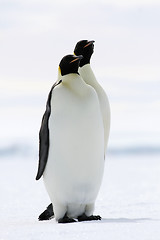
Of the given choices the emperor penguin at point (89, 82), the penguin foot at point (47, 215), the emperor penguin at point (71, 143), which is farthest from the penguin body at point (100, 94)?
the penguin foot at point (47, 215)

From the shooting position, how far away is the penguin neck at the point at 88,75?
5578 millimetres

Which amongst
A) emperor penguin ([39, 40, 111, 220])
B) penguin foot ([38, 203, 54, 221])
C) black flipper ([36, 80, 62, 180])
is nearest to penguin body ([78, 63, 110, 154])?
emperor penguin ([39, 40, 111, 220])

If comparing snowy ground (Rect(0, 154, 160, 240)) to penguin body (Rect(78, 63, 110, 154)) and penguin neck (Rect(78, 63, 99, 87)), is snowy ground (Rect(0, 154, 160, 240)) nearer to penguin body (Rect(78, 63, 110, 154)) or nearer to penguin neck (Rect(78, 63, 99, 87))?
penguin body (Rect(78, 63, 110, 154))

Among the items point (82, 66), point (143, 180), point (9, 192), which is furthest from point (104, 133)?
point (143, 180)

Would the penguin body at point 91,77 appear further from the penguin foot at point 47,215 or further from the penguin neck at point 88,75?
the penguin foot at point 47,215

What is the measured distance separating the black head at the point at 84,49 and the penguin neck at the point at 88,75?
0.04 metres

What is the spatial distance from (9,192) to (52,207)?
13.2 ft

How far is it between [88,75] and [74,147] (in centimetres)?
88

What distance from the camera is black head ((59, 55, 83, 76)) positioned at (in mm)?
5094

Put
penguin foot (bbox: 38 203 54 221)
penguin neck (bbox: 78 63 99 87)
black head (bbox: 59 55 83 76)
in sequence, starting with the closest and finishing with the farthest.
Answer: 1. black head (bbox: 59 55 83 76)
2. penguin foot (bbox: 38 203 54 221)
3. penguin neck (bbox: 78 63 99 87)

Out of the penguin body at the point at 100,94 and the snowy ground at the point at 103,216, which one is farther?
the penguin body at the point at 100,94

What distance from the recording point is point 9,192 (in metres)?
9.43

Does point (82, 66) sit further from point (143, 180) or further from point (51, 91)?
point (143, 180)

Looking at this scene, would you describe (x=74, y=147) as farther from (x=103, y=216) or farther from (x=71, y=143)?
(x=103, y=216)
